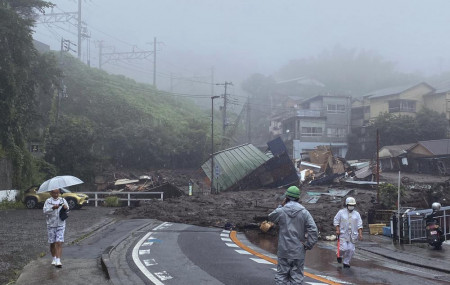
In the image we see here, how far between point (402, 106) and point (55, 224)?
6042cm

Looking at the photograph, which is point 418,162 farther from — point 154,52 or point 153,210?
point 154,52

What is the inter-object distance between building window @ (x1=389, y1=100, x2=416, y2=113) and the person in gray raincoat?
60.6 m

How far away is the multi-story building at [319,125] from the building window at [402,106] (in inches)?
261

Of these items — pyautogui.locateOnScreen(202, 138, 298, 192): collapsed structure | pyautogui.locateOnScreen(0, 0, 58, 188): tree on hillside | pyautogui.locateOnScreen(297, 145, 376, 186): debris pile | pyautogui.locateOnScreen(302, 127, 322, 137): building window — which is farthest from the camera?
pyautogui.locateOnScreen(302, 127, 322, 137): building window

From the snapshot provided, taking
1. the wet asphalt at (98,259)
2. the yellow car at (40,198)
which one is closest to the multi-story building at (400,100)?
the yellow car at (40,198)

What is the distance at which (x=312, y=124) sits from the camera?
6369cm

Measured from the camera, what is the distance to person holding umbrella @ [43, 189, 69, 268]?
28.4 feet

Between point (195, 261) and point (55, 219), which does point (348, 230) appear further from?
point (55, 219)

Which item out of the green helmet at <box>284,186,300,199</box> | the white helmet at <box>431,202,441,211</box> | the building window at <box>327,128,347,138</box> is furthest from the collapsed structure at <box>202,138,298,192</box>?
the green helmet at <box>284,186,300,199</box>

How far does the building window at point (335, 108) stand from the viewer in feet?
217

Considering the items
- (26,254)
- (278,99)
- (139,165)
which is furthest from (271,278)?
(278,99)

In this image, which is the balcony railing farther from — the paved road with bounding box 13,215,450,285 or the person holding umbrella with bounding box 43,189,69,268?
the person holding umbrella with bounding box 43,189,69,268

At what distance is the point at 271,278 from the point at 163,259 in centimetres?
290

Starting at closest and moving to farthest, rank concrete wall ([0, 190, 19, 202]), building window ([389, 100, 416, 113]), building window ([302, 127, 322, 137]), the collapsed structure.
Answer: concrete wall ([0, 190, 19, 202]) → the collapsed structure → building window ([389, 100, 416, 113]) → building window ([302, 127, 322, 137])
